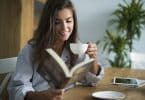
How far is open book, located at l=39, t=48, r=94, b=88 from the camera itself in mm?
1336

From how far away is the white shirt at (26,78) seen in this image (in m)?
1.72

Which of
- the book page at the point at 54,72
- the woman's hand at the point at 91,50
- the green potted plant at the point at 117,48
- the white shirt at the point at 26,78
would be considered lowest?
the green potted plant at the point at 117,48

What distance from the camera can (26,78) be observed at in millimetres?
1791

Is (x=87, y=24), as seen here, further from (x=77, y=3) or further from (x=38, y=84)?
(x=38, y=84)

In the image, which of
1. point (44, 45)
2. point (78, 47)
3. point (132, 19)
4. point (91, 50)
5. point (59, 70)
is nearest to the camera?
point (59, 70)

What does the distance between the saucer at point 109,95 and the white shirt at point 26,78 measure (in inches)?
7.8

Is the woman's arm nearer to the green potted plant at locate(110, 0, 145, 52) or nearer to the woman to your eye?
the woman

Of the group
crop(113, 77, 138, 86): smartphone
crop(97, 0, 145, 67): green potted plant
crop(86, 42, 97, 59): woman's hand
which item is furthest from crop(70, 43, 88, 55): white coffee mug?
crop(97, 0, 145, 67): green potted plant

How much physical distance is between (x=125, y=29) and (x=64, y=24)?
103 inches

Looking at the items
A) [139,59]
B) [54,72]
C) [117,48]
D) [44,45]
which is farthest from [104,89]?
[117,48]

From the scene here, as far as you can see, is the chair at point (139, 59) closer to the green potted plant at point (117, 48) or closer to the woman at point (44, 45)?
the woman at point (44, 45)

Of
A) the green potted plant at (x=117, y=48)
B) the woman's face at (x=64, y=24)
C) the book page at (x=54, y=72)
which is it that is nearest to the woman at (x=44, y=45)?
the woman's face at (x=64, y=24)

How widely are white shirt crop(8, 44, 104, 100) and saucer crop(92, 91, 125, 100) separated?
0.20 meters

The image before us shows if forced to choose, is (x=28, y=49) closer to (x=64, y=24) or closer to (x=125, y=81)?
(x=64, y=24)
